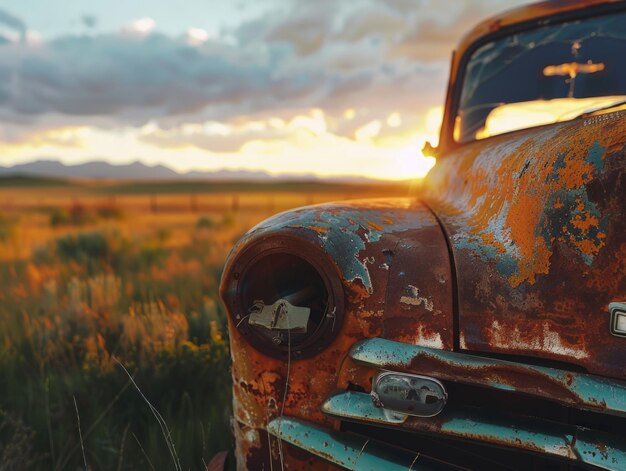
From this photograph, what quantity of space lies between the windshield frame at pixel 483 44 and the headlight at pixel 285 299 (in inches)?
52.8

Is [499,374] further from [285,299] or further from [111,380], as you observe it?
[111,380]

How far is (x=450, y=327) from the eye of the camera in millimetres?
1424

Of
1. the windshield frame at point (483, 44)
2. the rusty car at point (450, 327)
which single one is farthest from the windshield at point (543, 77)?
the rusty car at point (450, 327)

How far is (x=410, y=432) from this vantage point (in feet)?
4.59

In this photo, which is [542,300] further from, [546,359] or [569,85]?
[569,85]

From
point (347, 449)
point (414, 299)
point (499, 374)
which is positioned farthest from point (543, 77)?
point (347, 449)

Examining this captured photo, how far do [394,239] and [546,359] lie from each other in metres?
0.53

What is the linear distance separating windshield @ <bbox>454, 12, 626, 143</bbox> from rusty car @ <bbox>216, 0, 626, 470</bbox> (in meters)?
0.90

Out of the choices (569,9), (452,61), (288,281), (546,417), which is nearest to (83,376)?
(288,281)

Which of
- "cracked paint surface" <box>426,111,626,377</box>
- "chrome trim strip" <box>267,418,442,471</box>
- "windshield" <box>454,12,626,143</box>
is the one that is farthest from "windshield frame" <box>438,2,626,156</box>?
"chrome trim strip" <box>267,418,442,471</box>

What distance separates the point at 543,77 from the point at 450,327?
1833 mm

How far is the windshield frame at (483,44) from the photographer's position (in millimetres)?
2520

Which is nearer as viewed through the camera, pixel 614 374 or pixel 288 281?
pixel 614 374

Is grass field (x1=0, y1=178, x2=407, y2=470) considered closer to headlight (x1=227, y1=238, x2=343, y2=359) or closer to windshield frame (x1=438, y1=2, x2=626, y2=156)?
headlight (x1=227, y1=238, x2=343, y2=359)
